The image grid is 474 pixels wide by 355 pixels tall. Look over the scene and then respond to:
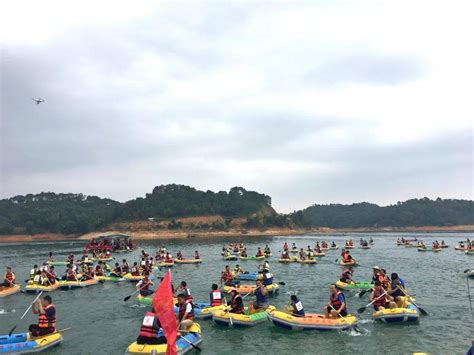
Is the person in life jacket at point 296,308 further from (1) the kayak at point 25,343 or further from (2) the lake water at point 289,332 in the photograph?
(1) the kayak at point 25,343

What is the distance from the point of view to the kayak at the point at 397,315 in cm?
1838

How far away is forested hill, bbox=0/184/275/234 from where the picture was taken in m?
143

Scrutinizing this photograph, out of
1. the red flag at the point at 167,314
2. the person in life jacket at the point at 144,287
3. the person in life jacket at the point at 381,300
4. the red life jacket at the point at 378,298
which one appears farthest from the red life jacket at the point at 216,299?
the red flag at the point at 167,314

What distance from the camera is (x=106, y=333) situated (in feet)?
61.0

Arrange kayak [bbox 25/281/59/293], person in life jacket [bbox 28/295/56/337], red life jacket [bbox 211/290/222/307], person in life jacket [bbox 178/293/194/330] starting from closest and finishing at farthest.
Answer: person in life jacket [bbox 28/295/56/337], person in life jacket [bbox 178/293/194/330], red life jacket [bbox 211/290/222/307], kayak [bbox 25/281/59/293]

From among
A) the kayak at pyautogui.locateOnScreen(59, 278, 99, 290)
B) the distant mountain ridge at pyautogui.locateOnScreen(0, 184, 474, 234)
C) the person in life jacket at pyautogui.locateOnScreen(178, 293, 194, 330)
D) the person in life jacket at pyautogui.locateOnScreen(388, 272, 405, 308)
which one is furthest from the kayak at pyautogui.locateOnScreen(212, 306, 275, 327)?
the distant mountain ridge at pyautogui.locateOnScreen(0, 184, 474, 234)

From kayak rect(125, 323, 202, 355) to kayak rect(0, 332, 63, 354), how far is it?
366cm

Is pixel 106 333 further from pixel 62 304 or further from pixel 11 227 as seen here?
pixel 11 227

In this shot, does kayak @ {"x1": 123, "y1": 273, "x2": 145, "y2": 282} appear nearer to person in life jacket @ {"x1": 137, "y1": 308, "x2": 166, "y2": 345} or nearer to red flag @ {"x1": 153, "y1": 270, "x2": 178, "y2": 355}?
person in life jacket @ {"x1": 137, "y1": 308, "x2": 166, "y2": 345}

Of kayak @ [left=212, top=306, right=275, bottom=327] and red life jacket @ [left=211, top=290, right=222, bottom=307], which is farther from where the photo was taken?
red life jacket @ [left=211, top=290, right=222, bottom=307]

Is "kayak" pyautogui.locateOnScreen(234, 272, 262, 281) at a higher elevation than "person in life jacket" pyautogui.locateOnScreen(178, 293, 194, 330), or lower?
lower

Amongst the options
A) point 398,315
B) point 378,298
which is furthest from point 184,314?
point 398,315

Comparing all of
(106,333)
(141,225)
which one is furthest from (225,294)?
(141,225)

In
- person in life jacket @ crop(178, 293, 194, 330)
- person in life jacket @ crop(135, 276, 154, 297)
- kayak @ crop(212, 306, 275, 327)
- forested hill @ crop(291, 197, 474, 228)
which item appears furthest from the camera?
forested hill @ crop(291, 197, 474, 228)
